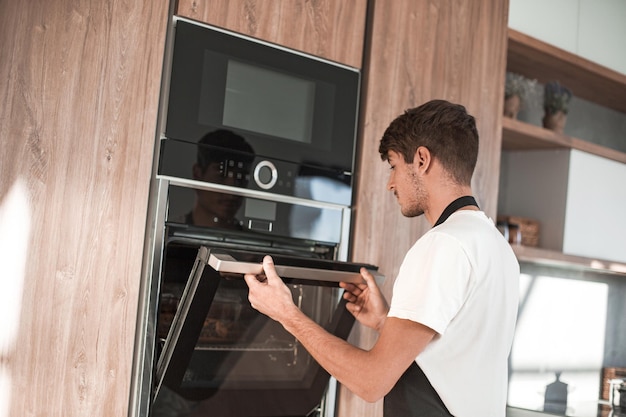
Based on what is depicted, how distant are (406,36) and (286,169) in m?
0.63

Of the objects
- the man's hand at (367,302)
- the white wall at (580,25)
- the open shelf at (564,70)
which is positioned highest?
the white wall at (580,25)

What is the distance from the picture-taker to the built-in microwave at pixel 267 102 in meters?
1.84

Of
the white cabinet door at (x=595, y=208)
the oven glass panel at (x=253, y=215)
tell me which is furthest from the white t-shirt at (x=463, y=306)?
the white cabinet door at (x=595, y=208)

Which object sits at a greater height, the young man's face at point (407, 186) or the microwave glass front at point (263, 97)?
the microwave glass front at point (263, 97)

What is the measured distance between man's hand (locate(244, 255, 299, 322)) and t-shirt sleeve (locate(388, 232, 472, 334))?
26 cm

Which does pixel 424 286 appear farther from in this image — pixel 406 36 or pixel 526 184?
pixel 526 184

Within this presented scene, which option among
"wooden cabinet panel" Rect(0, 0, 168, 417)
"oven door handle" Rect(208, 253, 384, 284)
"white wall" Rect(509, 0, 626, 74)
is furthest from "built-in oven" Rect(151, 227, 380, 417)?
"white wall" Rect(509, 0, 626, 74)

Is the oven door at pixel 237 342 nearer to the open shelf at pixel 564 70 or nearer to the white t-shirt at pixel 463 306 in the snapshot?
the white t-shirt at pixel 463 306

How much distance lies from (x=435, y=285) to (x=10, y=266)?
915mm

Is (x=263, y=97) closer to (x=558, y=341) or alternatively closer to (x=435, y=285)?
(x=435, y=285)

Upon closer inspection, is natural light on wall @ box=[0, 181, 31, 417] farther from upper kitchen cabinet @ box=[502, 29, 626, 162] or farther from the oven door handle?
upper kitchen cabinet @ box=[502, 29, 626, 162]

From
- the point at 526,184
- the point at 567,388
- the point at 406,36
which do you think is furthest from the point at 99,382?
the point at 567,388

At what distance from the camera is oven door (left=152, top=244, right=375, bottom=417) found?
1.69 m

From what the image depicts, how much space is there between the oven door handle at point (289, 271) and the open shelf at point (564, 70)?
134 centimetres
